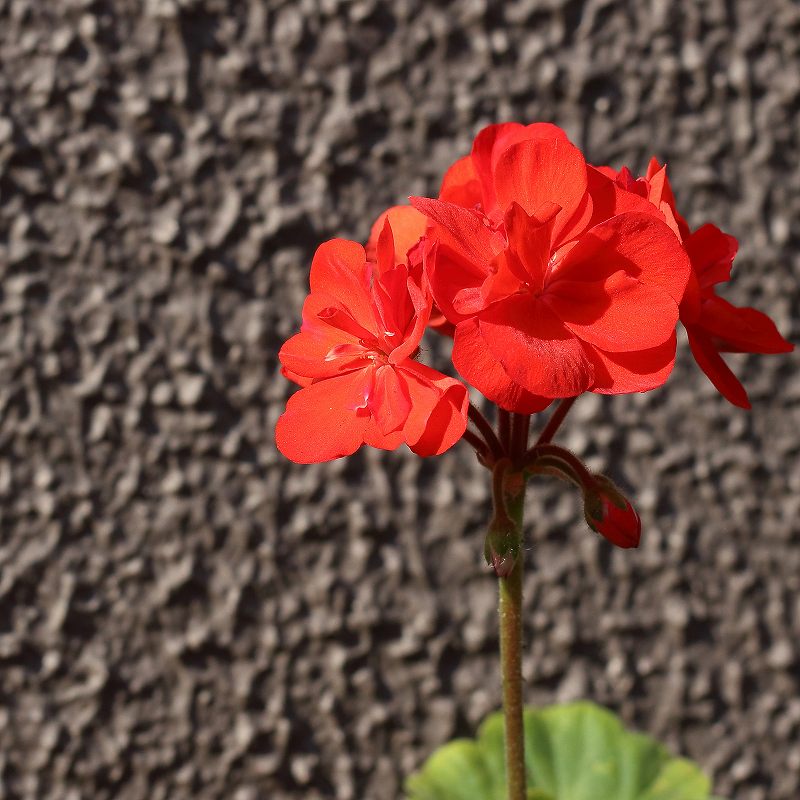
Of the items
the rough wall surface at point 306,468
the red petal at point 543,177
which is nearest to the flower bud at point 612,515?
the red petal at point 543,177

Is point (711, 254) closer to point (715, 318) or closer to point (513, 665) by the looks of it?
point (715, 318)

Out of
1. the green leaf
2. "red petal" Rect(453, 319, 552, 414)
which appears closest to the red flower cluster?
"red petal" Rect(453, 319, 552, 414)

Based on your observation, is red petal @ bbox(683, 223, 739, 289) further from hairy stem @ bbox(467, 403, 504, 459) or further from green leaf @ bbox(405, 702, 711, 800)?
green leaf @ bbox(405, 702, 711, 800)

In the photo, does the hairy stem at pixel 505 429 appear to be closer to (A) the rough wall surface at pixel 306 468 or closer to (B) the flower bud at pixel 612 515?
(B) the flower bud at pixel 612 515

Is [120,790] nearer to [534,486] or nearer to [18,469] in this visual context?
[18,469]

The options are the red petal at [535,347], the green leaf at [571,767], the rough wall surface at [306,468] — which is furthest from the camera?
the rough wall surface at [306,468]

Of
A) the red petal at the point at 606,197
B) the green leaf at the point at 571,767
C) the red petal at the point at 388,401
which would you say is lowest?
the green leaf at the point at 571,767
